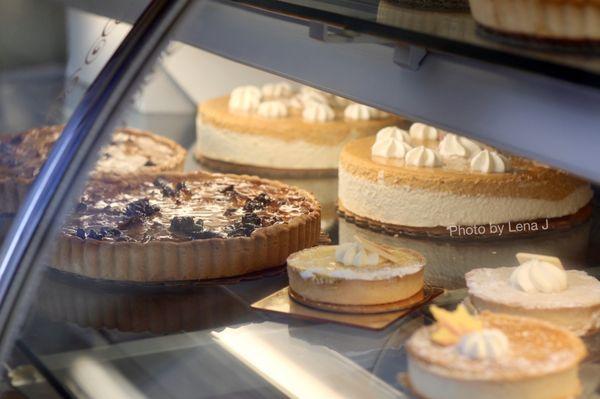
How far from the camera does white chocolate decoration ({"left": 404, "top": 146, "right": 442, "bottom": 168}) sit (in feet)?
7.43

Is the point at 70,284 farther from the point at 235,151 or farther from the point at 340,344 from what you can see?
the point at 235,151

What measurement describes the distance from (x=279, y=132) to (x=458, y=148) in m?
0.62

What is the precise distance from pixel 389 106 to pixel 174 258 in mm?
743

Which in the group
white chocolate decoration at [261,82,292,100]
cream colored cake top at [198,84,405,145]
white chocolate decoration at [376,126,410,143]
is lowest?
cream colored cake top at [198,84,405,145]

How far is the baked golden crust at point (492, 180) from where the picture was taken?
2154mm

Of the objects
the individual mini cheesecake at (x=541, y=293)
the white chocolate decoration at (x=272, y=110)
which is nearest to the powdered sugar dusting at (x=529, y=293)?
the individual mini cheesecake at (x=541, y=293)

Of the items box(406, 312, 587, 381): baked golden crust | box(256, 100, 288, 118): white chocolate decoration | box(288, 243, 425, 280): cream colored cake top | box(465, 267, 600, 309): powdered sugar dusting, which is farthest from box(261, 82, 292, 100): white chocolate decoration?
box(406, 312, 587, 381): baked golden crust

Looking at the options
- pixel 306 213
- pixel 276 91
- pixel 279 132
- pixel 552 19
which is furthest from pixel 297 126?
pixel 552 19

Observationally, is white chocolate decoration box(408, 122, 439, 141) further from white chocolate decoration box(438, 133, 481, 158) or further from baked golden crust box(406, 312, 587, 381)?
baked golden crust box(406, 312, 587, 381)

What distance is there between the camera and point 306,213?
6.97 feet

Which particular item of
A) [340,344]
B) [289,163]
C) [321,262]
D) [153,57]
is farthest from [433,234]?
[153,57]

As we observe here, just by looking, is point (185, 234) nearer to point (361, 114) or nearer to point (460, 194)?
point (460, 194)

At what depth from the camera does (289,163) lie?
2.76 metres

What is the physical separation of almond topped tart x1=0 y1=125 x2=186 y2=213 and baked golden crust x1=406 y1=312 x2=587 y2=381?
4.11 ft
